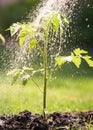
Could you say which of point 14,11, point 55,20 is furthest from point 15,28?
point 14,11

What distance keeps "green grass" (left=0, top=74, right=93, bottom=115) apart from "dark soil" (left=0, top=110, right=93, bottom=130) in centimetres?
72

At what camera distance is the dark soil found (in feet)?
14.9

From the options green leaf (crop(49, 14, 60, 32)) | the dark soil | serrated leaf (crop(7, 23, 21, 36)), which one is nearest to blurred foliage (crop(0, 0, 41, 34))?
the dark soil

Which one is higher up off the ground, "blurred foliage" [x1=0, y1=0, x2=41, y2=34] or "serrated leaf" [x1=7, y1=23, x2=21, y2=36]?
"blurred foliage" [x1=0, y1=0, x2=41, y2=34]

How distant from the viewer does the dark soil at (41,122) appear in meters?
4.55

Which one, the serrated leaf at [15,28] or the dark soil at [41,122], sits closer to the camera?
the dark soil at [41,122]

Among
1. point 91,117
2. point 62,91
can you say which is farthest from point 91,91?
point 91,117

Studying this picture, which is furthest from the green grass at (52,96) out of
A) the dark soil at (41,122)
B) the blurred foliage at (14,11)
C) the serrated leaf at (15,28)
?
the blurred foliage at (14,11)

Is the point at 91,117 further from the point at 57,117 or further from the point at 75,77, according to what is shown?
the point at 75,77

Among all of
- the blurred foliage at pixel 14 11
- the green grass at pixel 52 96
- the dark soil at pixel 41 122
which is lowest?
the dark soil at pixel 41 122

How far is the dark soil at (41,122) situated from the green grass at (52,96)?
718mm

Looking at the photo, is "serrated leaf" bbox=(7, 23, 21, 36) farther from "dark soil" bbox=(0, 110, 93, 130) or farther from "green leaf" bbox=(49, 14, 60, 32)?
"dark soil" bbox=(0, 110, 93, 130)

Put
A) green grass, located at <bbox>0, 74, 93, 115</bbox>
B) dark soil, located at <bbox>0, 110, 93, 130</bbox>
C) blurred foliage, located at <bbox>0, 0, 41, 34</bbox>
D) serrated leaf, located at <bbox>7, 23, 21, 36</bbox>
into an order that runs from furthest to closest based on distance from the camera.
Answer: blurred foliage, located at <bbox>0, 0, 41, 34</bbox>, green grass, located at <bbox>0, 74, 93, 115</bbox>, serrated leaf, located at <bbox>7, 23, 21, 36</bbox>, dark soil, located at <bbox>0, 110, 93, 130</bbox>

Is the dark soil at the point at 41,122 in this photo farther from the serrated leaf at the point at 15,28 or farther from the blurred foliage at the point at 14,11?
the blurred foliage at the point at 14,11
